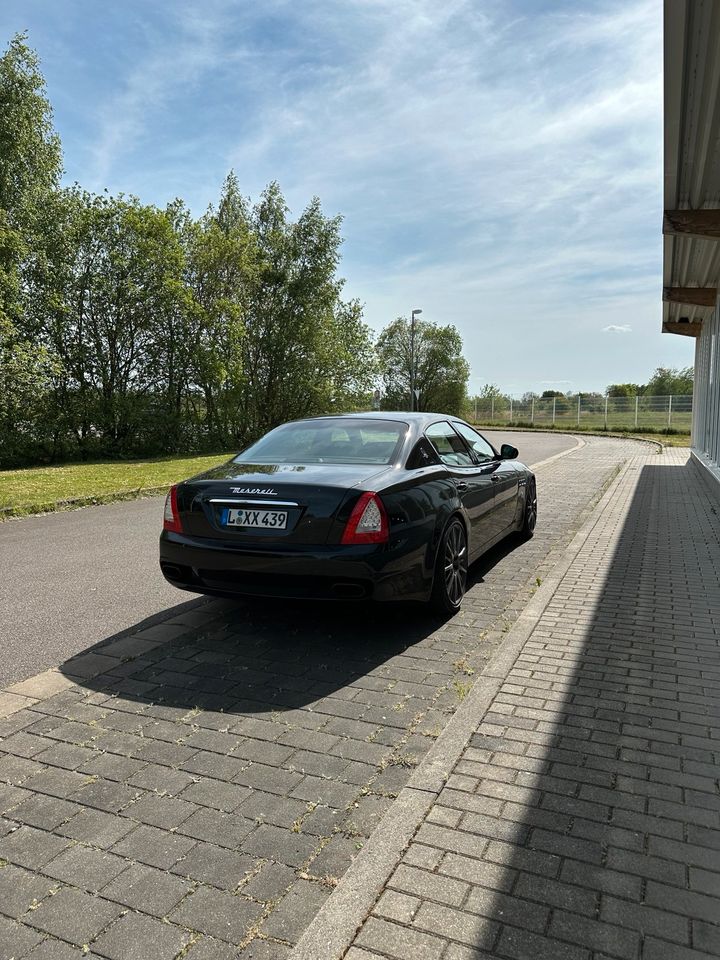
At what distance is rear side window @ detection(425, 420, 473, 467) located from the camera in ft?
18.8

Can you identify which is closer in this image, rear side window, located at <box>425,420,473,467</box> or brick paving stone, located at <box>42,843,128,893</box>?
brick paving stone, located at <box>42,843,128,893</box>

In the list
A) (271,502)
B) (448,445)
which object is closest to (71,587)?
(271,502)

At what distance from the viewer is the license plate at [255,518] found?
14.5ft

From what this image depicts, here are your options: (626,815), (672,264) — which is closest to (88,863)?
(626,815)

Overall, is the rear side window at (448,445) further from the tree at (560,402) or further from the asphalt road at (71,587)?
the tree at (560,402)

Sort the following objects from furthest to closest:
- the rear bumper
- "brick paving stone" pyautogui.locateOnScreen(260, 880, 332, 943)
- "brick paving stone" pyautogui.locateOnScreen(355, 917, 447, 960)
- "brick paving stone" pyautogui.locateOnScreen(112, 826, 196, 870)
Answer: the rear bumper → "brick paving stone" pyautogui.locateOnScreen(112, 826, 196, 870) → "brick paving stone" pyautogui.locateOnScreen(260, 880, 332, 943) → "brick paving stone" pyautogui.locateOnScreen(355, 917, 447, 960)

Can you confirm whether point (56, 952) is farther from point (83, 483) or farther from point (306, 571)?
point (83, 483)

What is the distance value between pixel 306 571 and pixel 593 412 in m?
45.6

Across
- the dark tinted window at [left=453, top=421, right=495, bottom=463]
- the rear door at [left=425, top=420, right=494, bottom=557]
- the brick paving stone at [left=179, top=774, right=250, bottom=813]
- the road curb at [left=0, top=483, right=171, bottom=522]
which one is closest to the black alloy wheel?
the dark tinted window at [left=453, top=421, right=495, bottom=463]

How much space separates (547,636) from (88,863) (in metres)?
3.18

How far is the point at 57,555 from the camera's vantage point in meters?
7.42

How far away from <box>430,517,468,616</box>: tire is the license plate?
117 cm

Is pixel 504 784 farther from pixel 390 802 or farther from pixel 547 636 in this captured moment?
pixel 547 636

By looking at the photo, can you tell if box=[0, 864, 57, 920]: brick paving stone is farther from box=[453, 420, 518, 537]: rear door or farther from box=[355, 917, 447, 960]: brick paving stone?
box=[453, 420, 518, 537]: rear door
